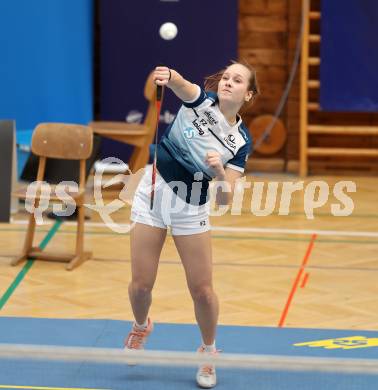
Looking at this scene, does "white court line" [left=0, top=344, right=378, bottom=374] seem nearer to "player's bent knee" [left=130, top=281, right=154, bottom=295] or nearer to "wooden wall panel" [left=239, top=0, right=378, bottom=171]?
"player's bent knee" [left=130, top=281, right=154, bottom=295]

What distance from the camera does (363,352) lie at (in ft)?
18.6

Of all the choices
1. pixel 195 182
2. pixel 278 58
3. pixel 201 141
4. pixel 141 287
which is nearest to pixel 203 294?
pixel 141 287

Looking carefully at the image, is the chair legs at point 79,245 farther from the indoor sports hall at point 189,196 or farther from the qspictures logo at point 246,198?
the qspictures logo at point 246,198

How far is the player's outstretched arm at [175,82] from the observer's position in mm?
4538

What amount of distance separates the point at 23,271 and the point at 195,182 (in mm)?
2914

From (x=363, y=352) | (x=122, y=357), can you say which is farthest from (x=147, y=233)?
(x=122, y=357)

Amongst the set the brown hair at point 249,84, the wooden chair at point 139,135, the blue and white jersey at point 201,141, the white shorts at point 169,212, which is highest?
the brown hair at point 249,84

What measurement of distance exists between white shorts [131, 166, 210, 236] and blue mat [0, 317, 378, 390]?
32.4 inches

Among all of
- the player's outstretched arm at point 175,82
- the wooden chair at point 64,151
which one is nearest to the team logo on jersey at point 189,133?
the player's outstretched arm at point 175,82

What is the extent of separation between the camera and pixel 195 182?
4926mm

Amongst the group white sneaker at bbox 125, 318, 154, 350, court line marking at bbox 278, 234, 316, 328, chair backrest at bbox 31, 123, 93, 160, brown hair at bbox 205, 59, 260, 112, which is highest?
brown hair at bbox 205, 59, 260, 112

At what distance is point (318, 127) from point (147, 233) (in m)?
6.74

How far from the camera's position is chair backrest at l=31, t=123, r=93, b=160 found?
300 inches

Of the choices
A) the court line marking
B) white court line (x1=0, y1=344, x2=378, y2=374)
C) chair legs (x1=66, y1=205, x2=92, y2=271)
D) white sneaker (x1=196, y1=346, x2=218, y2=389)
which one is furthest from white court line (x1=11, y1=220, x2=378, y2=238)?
white court line (x1=0, y1=344, x2=378, y2=374)
